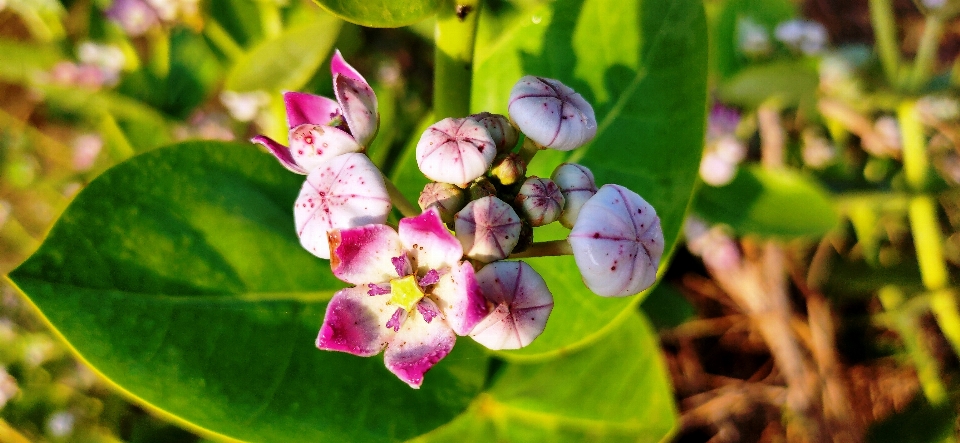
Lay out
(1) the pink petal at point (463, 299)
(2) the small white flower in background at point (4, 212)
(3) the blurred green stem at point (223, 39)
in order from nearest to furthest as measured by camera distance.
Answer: (1) the pink petal at point (463, 299)
(3) the blurred green stem at point (223, 39)
(2) the small white flower in background at point (4, 212)

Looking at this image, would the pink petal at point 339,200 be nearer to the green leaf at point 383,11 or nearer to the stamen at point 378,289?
the stamen at point 378,289

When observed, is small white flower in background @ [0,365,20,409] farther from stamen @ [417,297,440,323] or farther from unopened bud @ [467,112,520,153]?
unopened bud @ [467,112,520,153]

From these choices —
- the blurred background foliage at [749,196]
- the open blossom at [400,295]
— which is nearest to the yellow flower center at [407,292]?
the open blossom at [400,295]

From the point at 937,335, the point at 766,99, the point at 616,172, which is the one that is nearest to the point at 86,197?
the point at 616,172

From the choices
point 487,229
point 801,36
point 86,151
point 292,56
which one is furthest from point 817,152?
point 86,151

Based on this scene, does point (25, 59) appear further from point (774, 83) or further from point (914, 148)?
point (914, 148)

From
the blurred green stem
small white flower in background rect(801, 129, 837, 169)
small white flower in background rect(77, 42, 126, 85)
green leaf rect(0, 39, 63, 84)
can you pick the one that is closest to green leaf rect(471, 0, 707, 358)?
the blurred green stem

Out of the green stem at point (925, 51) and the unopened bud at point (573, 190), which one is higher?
the unopened bud at point (573, 190)
